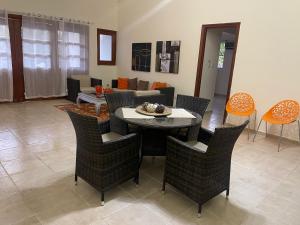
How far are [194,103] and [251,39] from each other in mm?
2309

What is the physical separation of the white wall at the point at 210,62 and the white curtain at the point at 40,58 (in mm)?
3949

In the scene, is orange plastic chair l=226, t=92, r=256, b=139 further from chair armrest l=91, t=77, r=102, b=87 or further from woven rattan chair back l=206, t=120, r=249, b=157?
chair armrest l=91, t=77, r=102, b=87

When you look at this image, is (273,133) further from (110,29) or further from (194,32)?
(110,29)

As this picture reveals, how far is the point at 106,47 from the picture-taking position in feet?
24.6

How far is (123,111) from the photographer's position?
8.67 ft

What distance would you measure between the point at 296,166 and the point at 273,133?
129 centimetres

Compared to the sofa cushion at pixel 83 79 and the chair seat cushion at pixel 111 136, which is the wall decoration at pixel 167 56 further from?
the chair seat cushion at pixel 111 136

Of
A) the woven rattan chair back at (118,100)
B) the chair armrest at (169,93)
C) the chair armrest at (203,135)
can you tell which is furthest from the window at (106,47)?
the chair armrest at (203,135)

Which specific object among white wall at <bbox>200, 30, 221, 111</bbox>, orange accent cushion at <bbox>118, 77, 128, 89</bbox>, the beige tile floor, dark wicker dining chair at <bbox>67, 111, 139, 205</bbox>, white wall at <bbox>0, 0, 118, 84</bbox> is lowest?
the beige tile floor

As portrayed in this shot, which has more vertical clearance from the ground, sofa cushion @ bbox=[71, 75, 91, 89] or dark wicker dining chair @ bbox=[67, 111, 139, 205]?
sofa cushion @ bbox=[71, 75, 91, 89]

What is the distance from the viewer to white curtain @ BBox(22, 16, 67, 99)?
5.77 meters

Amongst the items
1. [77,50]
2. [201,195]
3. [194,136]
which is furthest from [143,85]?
[201,195]

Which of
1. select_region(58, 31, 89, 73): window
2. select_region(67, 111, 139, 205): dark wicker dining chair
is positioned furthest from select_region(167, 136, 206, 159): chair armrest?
select_region(58, 31, 89, 73): window

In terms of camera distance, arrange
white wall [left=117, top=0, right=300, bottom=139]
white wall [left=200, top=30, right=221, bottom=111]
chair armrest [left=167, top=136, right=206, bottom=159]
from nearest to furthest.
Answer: chair armrest [left=167, top=136, right=206, bottom=159] < white wall [left=117, top=0, right=300, bottom=139] < white wall [left=200, top=30, right=221, bottom=111]
